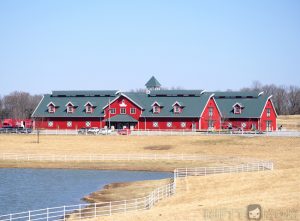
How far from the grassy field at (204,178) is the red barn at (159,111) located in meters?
13.7

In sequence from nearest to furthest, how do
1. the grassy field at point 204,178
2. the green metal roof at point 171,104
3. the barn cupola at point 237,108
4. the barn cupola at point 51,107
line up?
the grassy field at point 204,178 → the green metal roof at point 171,104 → the barn cupola at point 237,108 → the barn cupola at point 51,107

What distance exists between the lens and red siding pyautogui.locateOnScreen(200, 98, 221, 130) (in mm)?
114600

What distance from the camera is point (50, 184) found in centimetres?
6425

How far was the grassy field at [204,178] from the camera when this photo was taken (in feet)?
137

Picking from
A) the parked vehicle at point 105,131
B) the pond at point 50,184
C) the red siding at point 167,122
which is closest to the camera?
the pond at point 50,184

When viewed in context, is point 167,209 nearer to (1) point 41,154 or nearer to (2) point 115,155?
(2) point 115,155

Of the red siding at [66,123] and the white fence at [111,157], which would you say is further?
the red siding at [66,123]

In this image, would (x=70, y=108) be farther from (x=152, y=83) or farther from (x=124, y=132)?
(x=152, y=83)

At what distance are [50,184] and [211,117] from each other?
56552 mm

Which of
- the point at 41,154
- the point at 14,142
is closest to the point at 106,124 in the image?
the point at 14,142

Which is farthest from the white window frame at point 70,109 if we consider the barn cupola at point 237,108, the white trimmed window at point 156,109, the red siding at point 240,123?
the barn cupola at point 237,108

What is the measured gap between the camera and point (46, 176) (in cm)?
7094

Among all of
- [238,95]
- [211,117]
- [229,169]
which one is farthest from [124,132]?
[229,169]

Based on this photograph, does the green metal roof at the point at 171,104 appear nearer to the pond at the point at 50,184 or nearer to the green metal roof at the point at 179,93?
the green metal roof at the point at 179,93
